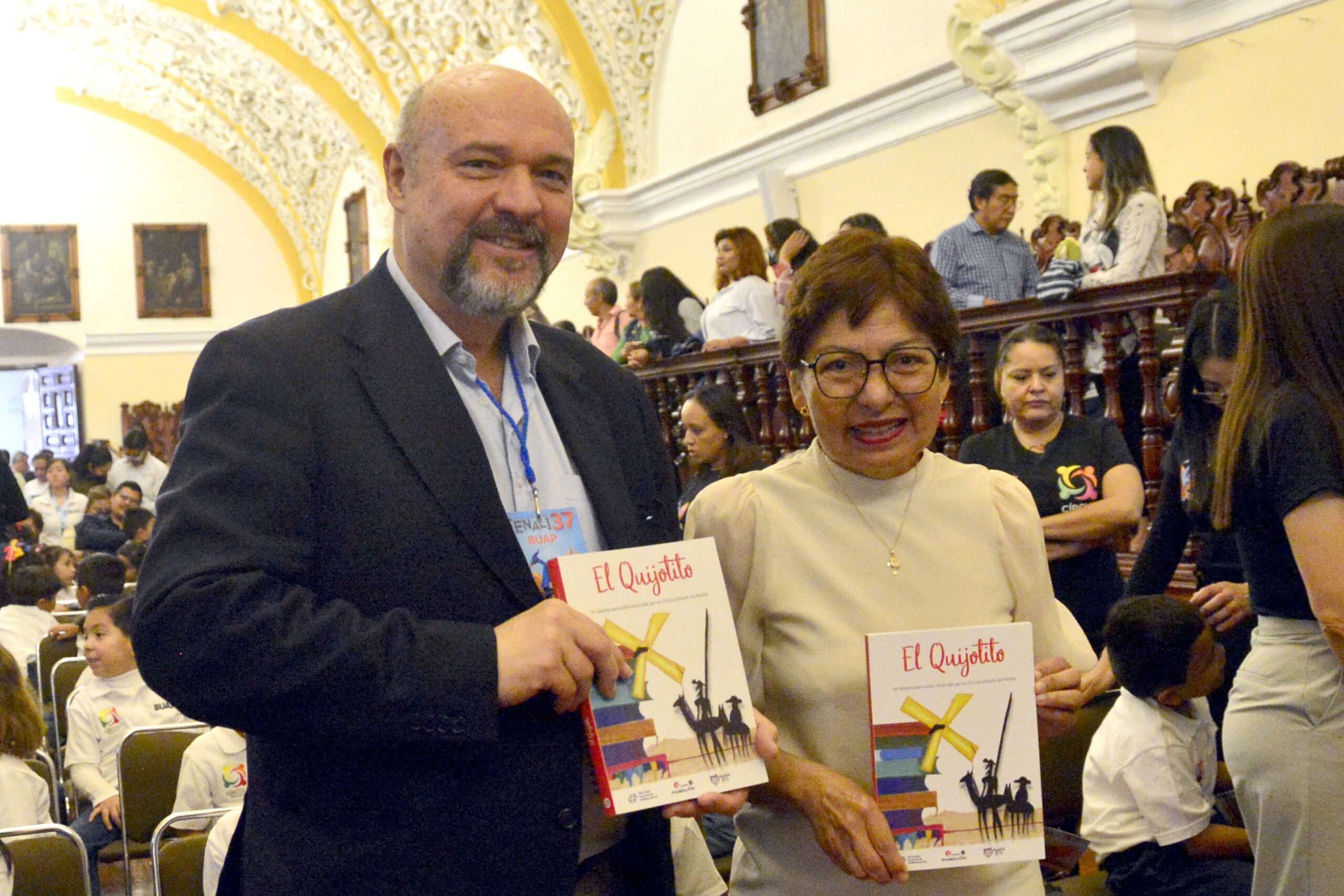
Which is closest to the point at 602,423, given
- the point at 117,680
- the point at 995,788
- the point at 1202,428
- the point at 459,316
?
the point at 459,316

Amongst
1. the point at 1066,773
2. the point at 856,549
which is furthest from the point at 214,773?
the point at 856,549

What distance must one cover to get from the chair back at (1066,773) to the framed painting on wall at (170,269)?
21.9 meters

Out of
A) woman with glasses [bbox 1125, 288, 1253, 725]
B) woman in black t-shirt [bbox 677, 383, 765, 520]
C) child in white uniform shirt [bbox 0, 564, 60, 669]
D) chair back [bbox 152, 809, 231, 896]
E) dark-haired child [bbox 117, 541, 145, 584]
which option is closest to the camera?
woman with glasses [bbox 1125, 288, 1253, 725]

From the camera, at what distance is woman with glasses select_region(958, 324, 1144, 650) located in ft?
12.6

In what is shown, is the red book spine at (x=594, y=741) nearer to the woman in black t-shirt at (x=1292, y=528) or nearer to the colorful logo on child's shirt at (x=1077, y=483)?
the woman in black t-shirt at (x=1292, y=528)

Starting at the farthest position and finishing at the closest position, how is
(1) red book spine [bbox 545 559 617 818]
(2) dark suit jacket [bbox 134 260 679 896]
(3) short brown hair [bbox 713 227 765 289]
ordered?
(3) short brown hair [bbox 713 227 765 289]
(1) red book spine [bbox 545 559 617 818]
(2) dark suit jacket [bbox 134 260 679 896]

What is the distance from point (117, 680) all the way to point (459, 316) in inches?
152

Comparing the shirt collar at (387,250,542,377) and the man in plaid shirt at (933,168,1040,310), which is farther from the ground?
the man in plaid shirt at (933,168,1040,310)

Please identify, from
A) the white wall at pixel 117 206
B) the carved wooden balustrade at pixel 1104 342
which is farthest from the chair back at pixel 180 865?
the white wall at pixel 117 206

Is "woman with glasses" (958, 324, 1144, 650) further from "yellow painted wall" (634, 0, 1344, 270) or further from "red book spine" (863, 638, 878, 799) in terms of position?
"yellow painted wall" (634, 0, 1344, 270)

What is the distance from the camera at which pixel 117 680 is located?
200 inches

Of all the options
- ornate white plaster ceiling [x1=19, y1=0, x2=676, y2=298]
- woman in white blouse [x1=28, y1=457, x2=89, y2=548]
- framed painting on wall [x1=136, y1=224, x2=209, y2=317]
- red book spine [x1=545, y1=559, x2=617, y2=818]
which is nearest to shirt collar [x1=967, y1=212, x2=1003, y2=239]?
red book spine [x1=545, y1=559, x2=617, y2=818]

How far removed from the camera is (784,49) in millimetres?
10172

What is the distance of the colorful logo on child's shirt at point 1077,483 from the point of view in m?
3.93
